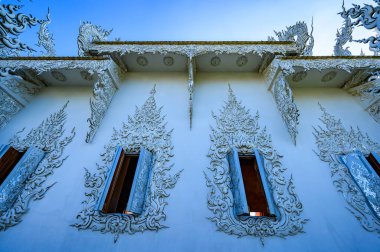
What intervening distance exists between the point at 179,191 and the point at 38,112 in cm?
409

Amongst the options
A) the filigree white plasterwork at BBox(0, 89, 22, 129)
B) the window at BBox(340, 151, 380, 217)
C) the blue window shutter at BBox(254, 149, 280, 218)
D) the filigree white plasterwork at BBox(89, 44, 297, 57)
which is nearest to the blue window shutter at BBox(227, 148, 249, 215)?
the blue window shutter at BBox(254, 149, 280, 218)

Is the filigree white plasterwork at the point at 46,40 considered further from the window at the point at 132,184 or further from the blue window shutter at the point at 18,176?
the window at the point at 132,184

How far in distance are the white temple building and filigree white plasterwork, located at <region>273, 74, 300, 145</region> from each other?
3cm

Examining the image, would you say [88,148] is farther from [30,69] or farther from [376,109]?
[376,109]

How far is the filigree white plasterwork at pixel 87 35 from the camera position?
466 centimetres

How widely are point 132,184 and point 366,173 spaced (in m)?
4.18

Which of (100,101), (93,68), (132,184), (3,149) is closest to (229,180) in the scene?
(132,184)

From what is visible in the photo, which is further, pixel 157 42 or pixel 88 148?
pixel 157 42

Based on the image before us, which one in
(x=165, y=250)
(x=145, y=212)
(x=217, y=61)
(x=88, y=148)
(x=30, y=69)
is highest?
(x=217, y=61)

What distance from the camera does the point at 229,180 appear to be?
3.19 meters

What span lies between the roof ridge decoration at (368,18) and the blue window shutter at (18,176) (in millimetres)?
5970

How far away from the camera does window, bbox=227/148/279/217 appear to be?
2.83 meters

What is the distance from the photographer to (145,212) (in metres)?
2.88

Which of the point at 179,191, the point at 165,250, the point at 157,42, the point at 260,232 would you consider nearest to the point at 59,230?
the point at 165,250
